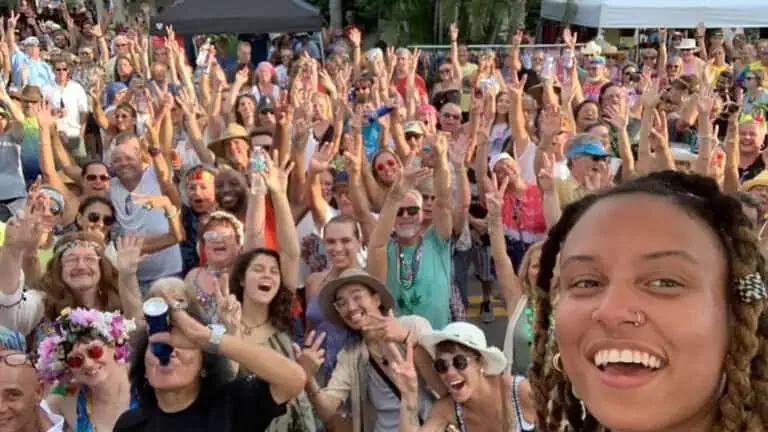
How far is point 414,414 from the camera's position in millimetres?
3334

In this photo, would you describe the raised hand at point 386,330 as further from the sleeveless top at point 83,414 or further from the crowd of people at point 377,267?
the sleeveless top at point 83,414

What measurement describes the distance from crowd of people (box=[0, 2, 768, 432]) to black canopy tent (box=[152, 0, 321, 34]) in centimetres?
492

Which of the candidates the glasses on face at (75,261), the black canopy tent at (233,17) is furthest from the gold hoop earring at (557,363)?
the black canopy tent at (233,17)

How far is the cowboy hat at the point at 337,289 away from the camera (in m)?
3.87

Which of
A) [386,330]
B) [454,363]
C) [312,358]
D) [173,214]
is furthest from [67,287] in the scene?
[454,363]

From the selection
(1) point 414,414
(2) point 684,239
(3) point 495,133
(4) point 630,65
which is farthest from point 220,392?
(4) point 630,65

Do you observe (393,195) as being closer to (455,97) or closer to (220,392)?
(220,392)

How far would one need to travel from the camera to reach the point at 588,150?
5414 millimetres

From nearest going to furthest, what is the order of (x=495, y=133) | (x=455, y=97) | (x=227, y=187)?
(x=227, y=187) → (x=495, y=133) → (x=455, y=97)

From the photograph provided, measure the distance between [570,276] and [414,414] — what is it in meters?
2.07

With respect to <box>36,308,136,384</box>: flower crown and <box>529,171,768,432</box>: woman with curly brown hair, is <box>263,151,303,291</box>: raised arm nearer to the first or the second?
<box>36,308,136,384</box>: flower crown

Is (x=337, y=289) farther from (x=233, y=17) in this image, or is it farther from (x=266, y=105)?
(x=233, y=17)

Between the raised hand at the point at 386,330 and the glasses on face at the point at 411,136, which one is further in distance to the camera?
the glasses on face at the point at 411,136

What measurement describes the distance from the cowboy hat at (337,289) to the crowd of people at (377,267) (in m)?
0.01
